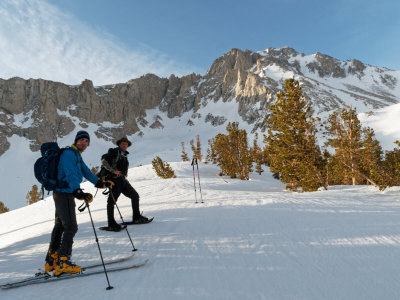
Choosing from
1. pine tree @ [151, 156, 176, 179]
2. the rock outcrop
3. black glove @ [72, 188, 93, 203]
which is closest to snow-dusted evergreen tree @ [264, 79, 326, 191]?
black glove @ [72, 188, 93, 203]

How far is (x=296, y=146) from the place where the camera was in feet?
43.3

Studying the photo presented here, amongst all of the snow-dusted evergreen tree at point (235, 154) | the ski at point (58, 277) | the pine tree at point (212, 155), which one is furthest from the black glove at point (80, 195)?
the pine tree at point (212, 155)

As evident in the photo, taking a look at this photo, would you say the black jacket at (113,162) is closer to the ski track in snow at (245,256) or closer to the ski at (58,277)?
the ski track in snow at (245,256)

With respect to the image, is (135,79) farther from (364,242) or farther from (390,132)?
(364,242)

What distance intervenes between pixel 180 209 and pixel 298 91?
445 inches

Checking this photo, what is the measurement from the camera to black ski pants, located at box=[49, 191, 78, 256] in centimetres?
325

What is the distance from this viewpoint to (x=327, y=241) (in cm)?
400

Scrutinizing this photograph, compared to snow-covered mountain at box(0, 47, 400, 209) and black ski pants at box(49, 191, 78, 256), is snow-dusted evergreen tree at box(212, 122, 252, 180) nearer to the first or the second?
black ski pants at box(49, 191, 78, 256)

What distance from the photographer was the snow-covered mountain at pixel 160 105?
372 ft

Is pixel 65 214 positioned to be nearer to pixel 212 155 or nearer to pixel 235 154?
pixel 235 154

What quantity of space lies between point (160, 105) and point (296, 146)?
188522 mm

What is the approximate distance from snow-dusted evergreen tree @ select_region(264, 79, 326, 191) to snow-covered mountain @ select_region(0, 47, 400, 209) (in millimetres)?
77564

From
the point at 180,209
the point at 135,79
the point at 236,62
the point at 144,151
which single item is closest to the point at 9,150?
the point at 144,151

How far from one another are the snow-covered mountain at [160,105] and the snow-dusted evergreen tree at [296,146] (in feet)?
254
